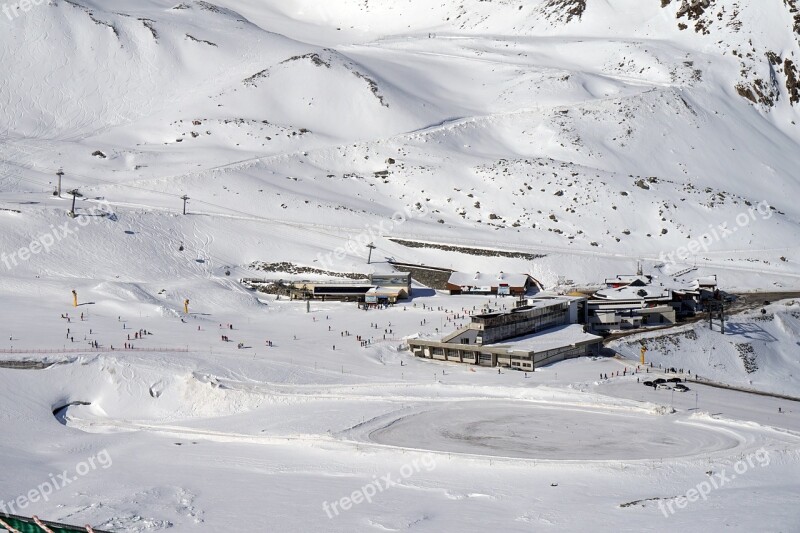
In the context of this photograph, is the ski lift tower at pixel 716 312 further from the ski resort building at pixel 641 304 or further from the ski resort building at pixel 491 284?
the ski resort building at pixel 491 284

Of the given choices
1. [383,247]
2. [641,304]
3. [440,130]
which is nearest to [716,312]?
[641,304]

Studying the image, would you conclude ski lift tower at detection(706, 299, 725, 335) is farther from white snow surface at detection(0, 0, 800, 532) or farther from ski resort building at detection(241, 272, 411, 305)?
ski resort building at detection(241, 272, 411, 305)

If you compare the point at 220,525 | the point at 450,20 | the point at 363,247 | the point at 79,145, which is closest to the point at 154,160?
the point at 79,145

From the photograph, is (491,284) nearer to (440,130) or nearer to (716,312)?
(716,312)

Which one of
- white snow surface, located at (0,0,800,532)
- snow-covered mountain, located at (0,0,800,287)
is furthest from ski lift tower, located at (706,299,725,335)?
snow-covered mountain, located at (0,0,800,287)

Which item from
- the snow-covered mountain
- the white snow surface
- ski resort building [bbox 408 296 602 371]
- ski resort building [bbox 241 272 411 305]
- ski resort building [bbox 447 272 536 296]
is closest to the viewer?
the white snow surface

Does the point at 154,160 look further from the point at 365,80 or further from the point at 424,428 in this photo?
the point at 424,428

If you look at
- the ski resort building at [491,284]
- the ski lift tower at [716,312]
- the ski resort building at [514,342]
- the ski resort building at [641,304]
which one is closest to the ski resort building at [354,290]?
the ski resort building at [491,284]
